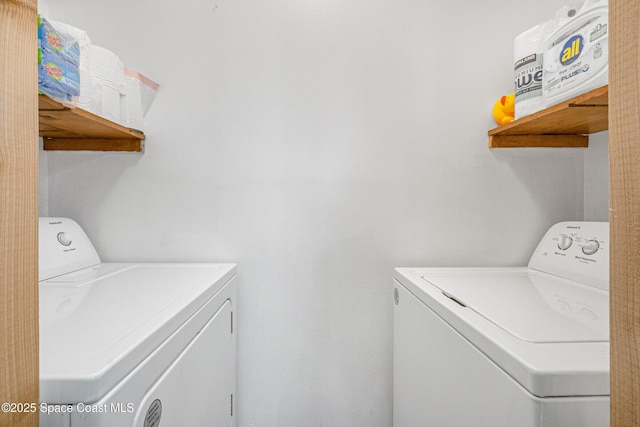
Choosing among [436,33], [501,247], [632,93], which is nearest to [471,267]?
[501,247]

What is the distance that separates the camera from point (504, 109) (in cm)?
124

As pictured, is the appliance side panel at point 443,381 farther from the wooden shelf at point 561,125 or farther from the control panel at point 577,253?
the wooden shelf at point 561,125

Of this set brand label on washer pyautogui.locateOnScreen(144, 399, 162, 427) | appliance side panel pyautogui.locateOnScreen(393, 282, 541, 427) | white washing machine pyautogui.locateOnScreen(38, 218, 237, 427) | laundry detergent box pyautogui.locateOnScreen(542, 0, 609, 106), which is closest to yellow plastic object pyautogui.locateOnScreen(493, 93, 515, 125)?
laundry detergent box pyautogui.locateOnScreen(542, 0, 609, 106)

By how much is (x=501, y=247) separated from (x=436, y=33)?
0.92 metres

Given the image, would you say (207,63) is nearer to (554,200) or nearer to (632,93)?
(632,93)

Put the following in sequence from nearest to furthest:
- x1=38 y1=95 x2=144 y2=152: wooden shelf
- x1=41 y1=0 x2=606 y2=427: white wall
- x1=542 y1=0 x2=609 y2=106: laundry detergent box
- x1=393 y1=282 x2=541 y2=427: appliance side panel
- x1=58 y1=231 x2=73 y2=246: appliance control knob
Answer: x1=393 y1=282 x2=541 y2=427: appliance side panel < x1=542 y1=0 x2=609 y2=106: laundry detergent box < x1=38 y1=95 x2=144 y2=152: wooden shelf < x1=58 y1=231 x2=73 y2=246: appliance control knob < x1=41 y1=0 x2=606 y2=427: white wall

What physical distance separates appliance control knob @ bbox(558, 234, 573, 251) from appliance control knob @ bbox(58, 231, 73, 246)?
1.79 metres

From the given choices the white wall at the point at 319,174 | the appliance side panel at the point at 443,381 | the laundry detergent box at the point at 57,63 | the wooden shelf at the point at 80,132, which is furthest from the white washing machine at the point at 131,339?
the appliance side panel at the point at 443,381

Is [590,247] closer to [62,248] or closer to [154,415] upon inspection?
[154,415]

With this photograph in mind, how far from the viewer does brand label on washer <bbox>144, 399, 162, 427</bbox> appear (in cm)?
55

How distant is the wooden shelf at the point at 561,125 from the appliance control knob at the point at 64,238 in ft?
5.43

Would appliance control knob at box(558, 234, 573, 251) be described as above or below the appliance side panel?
above

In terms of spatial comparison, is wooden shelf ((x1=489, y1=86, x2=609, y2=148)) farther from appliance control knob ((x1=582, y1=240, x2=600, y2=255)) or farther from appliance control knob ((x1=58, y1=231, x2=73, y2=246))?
appliance control knob ((x1=58, y1=231, x2=73, y2=246))

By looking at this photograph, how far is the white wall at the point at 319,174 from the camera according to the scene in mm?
1298
